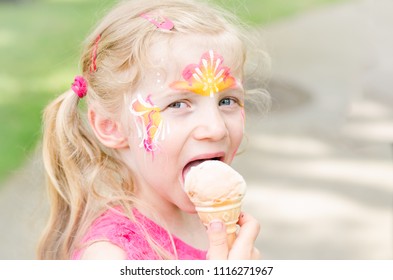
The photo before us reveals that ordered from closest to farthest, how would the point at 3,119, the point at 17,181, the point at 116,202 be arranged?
the point at 116,202 → the point at 17,181 → the point at 3,119

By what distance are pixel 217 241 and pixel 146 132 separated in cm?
51

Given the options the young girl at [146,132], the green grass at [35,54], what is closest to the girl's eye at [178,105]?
→ the young girl at [146,132]

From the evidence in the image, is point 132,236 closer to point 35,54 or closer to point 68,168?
point 68,168

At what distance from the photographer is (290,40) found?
37.3 ft

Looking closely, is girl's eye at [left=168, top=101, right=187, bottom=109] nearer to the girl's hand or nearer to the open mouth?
the open mouth

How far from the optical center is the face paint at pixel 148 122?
11.0ft

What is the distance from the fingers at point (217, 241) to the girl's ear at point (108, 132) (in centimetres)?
56

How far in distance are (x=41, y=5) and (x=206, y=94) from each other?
31.6 ft

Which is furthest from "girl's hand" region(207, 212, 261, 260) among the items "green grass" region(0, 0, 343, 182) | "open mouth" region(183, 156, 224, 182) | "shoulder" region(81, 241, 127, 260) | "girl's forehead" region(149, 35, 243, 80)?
"green grass" region(0, 0, 343, 182)

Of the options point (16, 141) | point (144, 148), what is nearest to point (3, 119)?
point (16, 141)

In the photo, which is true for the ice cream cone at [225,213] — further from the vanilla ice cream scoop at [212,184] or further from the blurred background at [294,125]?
the blurred background at [294,125]

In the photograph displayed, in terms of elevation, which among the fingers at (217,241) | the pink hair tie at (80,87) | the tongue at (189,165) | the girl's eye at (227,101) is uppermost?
the pink hair tie at (80,87)

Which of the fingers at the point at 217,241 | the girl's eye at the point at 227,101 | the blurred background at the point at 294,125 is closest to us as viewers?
the fingers at the point at 217,241
